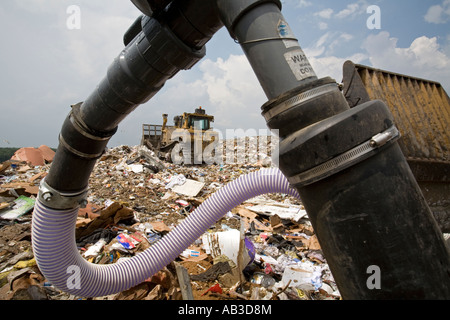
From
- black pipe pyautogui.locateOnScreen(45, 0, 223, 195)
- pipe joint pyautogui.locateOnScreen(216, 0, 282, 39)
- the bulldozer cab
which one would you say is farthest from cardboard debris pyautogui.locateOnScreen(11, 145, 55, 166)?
pipe joint pyautogui.locateOnScreen(216, 0, 282, 39)

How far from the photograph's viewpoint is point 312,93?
3.07 feet

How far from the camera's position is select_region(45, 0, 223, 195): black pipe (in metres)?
1.35

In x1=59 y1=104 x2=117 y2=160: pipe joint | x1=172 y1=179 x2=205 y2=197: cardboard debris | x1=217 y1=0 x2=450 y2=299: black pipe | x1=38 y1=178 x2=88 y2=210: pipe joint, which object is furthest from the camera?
x1=172 y1=179 x2=205 y2=197: cardboard debris

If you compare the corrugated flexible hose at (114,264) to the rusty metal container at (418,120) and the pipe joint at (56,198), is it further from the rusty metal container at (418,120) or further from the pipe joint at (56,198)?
the rusty metal container at (418,120)

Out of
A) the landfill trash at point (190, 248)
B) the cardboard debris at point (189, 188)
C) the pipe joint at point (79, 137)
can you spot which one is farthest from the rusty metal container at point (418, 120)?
the cardboard debris at point (189, 188)

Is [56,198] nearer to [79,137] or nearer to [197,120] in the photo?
[79,137]

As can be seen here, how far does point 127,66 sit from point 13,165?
12866mm

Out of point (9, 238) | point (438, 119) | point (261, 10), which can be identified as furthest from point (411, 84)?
point (9, 238)

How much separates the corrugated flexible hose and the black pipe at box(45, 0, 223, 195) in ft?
0.85

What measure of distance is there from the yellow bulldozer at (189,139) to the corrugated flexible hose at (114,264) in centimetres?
1042

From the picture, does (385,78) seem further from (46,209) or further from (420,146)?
(46,209)

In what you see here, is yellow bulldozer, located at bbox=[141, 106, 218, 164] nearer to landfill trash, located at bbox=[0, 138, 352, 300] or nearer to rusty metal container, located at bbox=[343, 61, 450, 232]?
landfill trash, located at bbox=[0, 138, 352, 300]

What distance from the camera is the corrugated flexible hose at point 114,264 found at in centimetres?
197

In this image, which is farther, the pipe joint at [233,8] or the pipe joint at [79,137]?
the pipe joint at [79,137]
